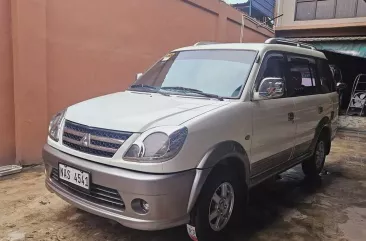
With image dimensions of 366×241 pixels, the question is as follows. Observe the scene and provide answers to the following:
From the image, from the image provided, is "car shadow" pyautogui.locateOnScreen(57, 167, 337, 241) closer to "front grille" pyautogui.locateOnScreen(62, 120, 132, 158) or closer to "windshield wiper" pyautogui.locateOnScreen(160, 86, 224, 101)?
"front grille" pyautogui.locateOnScreen(62, 120, 132, 158)

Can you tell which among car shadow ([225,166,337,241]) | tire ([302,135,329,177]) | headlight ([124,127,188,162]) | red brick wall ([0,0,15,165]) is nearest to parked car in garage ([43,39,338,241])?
headlight ([124,127,188,162])

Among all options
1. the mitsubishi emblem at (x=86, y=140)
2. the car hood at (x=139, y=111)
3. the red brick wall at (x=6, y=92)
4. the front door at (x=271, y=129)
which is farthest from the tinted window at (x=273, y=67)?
the red brick wall at (x=6, y=92)

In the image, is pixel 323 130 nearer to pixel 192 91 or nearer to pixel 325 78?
pixel 325 78

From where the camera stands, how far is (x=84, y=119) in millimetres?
2625

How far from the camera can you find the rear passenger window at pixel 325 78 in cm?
475

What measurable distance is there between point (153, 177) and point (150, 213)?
0.25m

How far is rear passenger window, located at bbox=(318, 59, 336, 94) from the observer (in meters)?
4.75

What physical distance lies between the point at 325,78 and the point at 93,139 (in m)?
3.74

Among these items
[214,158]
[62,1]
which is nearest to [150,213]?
[214,158]

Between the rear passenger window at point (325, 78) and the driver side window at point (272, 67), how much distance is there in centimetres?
129

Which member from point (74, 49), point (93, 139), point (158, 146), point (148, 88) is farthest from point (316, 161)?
point (74, 49)

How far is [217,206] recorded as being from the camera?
9.03 feet

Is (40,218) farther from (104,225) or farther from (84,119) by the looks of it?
(84,119)

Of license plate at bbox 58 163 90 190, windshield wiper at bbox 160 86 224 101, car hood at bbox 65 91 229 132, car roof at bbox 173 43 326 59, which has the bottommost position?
license plate at bbox 58 163 90 190
